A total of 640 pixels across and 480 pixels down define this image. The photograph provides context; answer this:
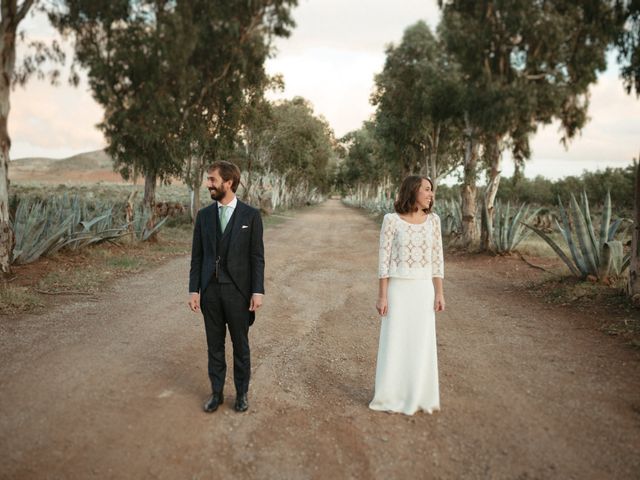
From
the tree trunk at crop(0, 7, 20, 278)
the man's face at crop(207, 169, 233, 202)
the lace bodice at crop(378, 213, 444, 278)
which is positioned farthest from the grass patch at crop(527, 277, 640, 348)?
the tree trunk at crop(0, 7, 20, 278)

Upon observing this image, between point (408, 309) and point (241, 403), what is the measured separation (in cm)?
152

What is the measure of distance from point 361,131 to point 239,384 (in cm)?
4690

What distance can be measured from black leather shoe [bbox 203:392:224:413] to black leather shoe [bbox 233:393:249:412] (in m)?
0.13

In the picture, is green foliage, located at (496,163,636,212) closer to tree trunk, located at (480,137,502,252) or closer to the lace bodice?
tree trunk, located at (480,137,502,252)

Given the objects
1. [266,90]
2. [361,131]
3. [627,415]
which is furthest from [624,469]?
[361,131]

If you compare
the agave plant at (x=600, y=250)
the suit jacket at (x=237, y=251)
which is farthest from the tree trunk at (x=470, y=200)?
the suit jacket at (x=237, y=251)

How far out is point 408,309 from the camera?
391 centimetres

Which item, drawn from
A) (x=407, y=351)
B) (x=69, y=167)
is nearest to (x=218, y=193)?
(x=407, y=351)

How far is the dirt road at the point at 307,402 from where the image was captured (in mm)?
3084

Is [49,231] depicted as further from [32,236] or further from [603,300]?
[603,300]

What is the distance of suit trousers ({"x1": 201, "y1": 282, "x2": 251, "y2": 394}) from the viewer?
378cm

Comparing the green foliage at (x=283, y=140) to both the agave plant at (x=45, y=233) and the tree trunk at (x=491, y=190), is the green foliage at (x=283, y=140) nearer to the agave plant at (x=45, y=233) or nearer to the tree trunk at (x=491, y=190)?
the tree trunk at (x=491, y=190)

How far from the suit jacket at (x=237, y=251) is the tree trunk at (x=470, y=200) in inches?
472

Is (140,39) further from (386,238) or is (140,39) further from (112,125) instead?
(386,238)
